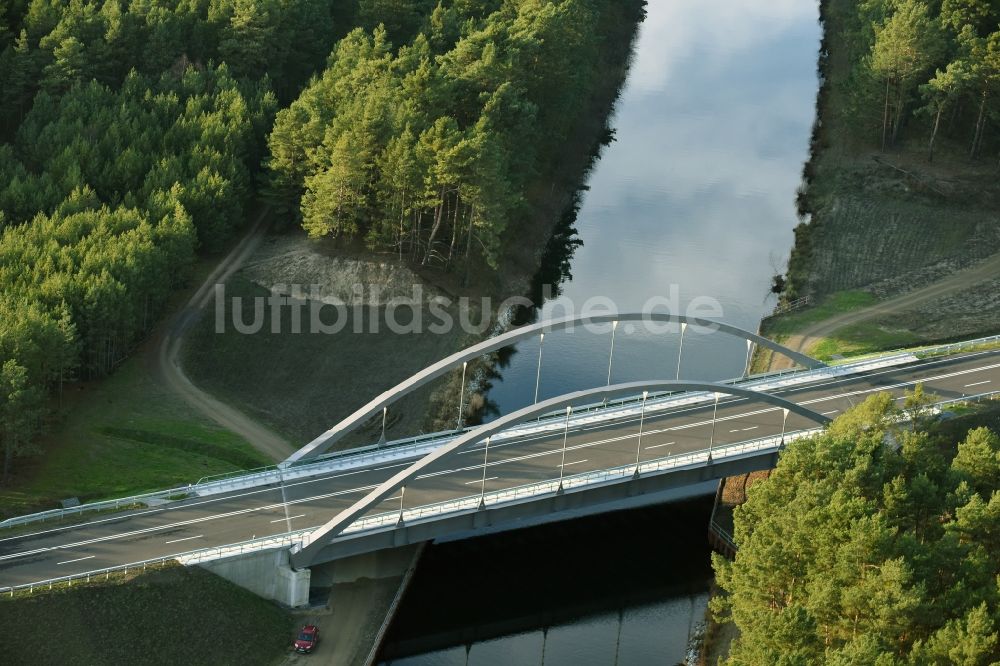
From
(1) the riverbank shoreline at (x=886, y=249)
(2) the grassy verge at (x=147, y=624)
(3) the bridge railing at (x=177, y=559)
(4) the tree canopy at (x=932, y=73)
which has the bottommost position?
(2) the grassy verge at (x=147, y=624)

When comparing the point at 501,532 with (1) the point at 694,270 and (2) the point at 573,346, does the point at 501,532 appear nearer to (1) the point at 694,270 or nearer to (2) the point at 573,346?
(2) the point at 573,346

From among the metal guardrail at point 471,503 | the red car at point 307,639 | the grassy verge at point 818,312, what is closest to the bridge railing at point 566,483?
the metal guardrail at point 471,503

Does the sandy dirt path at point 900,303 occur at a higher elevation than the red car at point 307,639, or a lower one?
higher

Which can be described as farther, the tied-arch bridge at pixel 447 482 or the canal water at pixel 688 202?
the canal water at pixel 688 202

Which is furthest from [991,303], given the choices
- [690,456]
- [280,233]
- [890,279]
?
[280,233]

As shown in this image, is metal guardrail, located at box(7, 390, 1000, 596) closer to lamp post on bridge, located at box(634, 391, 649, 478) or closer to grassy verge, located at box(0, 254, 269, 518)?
lamp post on bridge, located at box(634, 391, 649, 478)

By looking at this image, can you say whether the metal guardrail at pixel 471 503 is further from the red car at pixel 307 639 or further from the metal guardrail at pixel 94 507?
the metal guardrail at pixel 94 507
